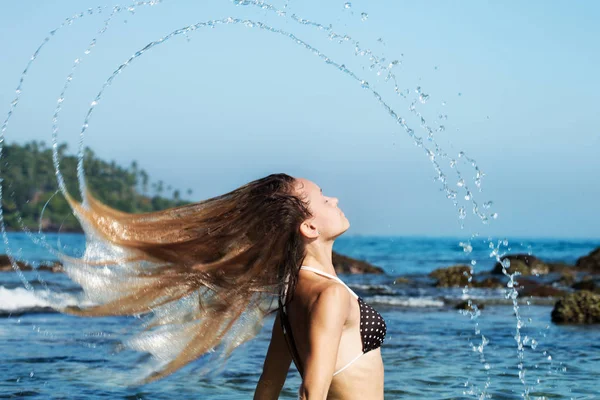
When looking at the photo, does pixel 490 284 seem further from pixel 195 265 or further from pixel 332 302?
pixel 332 302

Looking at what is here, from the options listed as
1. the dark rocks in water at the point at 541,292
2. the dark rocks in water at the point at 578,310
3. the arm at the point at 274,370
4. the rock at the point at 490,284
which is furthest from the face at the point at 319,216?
the rock at the point at 490,284

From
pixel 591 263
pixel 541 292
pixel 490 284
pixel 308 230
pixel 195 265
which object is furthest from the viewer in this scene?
pixel 591 263

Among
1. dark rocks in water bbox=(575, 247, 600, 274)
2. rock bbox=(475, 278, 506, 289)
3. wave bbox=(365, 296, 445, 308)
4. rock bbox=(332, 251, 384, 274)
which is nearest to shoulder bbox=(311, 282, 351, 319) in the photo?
wave bbox=(365, 296, 445, 308)

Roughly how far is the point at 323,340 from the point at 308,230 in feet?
2.14

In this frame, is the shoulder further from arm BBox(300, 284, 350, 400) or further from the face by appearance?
the face

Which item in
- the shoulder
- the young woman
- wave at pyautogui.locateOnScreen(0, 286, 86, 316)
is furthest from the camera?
wave at pyautogui.locateOnScreen(0, 286, 86, 316)

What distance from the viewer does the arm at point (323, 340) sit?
4031 millimetres

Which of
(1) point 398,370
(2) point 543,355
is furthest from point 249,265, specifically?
(2) point 543,355

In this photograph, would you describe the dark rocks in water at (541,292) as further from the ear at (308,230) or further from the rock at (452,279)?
the ear at (308,230)

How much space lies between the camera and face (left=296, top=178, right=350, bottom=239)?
4.52 metres

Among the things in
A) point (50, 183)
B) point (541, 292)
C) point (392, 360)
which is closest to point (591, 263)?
point (541, 292)

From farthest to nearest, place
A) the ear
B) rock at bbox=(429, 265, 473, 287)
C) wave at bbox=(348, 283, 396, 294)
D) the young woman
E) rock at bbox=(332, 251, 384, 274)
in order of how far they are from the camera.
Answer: rock at bbox=(332, 251, 384, 274)
rock at bbox=(429, 265, 473, 287)
wave at bbox=(348, 283, 396, 294)
the ear
the young woman

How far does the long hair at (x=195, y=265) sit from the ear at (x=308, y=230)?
0.11 feet

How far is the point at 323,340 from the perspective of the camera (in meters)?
4.09
